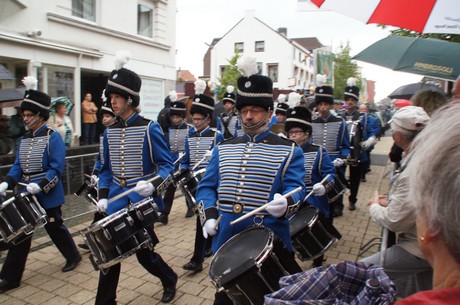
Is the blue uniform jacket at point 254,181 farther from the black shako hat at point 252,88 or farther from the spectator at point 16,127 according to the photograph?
the spectator at point 16,127

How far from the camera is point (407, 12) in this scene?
119 inches

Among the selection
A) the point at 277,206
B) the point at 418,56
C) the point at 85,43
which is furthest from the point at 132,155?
the point at 85,43

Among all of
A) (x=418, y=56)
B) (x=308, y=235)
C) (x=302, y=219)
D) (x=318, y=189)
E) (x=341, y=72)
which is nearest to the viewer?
(x=308, y=235)

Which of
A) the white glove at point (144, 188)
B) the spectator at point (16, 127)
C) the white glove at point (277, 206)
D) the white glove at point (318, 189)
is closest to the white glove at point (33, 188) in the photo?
the white glove at point (144, 188)

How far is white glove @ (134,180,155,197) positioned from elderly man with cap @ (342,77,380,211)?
434 centimetres

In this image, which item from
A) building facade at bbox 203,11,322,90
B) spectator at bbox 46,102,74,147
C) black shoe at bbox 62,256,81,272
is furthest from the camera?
building facade at bbox 203,11,322,90

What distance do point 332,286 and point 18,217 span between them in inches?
154

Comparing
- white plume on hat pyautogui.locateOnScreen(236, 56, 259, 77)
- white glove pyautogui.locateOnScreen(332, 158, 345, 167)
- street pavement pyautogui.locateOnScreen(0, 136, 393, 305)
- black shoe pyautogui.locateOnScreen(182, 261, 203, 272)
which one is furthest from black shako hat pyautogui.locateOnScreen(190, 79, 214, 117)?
white plume on hat pyautogui.locateOnScreen(236, 56, 259, 77)

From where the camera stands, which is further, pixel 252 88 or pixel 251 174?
pixel 252 88

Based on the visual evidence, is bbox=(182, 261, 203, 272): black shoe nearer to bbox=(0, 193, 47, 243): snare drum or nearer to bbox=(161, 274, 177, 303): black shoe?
bbox=(161, 274, 177, 303): black shoe

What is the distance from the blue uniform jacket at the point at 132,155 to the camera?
3820 mm

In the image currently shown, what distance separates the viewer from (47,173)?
452cm

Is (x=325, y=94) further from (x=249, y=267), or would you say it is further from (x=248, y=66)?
(x=249, y=267)

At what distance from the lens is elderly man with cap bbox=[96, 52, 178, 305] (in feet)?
12.2
